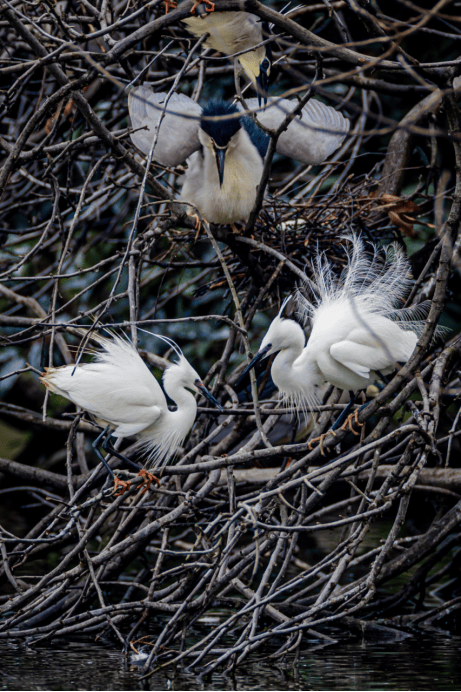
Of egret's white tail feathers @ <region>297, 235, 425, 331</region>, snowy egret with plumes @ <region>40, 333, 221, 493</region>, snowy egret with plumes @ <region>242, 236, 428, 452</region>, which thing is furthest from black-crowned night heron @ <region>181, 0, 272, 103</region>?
snowy egret with plumes @ <region>40, 333, 221, 493</region>

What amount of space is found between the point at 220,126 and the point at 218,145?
0.40 ft

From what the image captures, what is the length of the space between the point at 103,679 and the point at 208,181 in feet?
8.83

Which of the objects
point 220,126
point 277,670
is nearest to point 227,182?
point 220,126

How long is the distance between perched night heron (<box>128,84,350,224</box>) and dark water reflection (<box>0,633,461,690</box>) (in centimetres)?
225

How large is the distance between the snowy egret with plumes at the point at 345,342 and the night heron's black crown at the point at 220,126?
1159 millimetres

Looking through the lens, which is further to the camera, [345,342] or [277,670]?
[345,342]

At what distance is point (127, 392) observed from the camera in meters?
3.18

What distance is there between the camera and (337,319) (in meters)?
3.12

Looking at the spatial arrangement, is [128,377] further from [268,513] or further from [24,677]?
[24,677]

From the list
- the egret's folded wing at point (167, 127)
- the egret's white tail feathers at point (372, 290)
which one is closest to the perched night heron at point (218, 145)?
the egret's folded wing at point (167, 127)

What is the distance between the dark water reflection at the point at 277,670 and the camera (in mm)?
2676

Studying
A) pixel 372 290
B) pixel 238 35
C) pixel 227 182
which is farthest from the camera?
pixel 227 182

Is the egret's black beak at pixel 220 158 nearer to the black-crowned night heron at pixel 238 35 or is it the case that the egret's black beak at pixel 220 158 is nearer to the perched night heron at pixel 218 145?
the perched night heron at pixel 218 145

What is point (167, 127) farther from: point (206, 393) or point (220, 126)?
point (206, 393)
